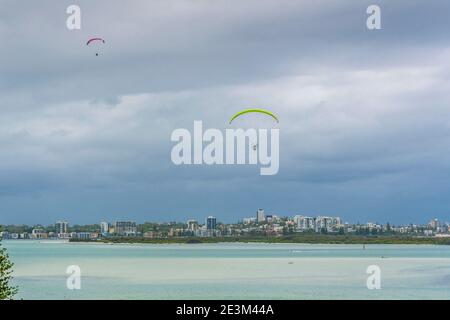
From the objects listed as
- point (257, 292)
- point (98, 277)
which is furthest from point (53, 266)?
point (257, 292)

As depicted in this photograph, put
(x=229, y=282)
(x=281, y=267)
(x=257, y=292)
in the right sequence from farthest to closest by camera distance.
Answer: (x=281, y=267) → (x=229, y=282) → (x=257, y=292)

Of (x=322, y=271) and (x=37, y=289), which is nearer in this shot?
(x=37, y=289)

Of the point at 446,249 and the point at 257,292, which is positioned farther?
the point at 446,249

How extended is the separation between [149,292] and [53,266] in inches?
796

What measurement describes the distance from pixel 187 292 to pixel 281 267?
58.6ft

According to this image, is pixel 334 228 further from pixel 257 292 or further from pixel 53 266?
pixel 53 266

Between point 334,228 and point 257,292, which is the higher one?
point 334,228

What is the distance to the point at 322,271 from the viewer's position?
2373 inches

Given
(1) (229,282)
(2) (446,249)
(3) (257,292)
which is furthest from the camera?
(2) (446,249)

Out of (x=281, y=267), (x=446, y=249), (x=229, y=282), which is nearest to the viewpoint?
(x=229, y=282)
